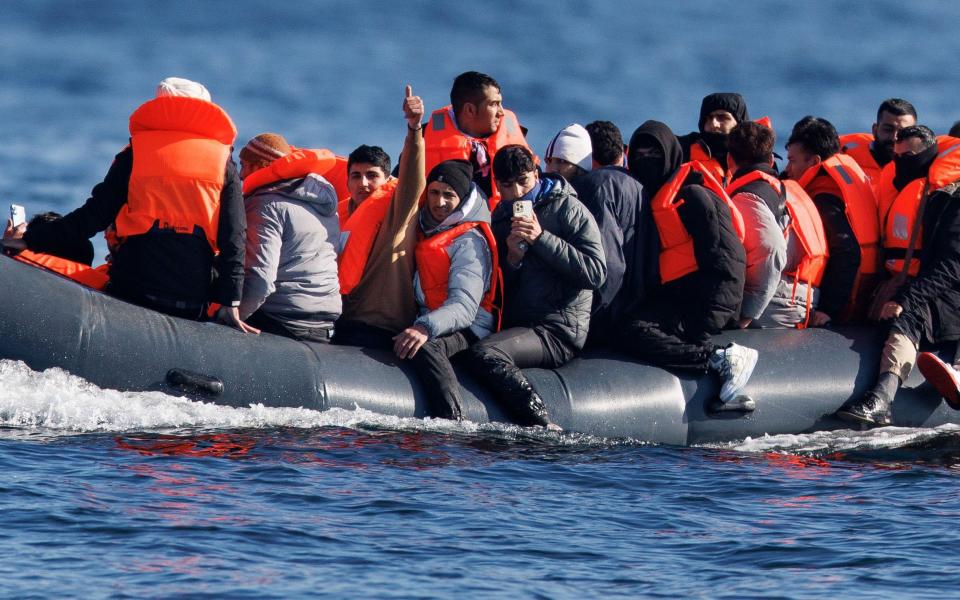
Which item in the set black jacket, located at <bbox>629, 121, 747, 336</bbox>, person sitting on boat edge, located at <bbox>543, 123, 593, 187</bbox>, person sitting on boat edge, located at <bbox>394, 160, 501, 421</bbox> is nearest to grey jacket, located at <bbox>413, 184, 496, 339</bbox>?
person sitting on boat edge, located at <bbox>394, 160, 501, 421</bbox>

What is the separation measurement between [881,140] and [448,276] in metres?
3.63

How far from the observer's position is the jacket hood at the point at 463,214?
7988mm

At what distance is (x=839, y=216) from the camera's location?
30.0ft

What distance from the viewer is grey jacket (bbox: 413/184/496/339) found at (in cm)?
786

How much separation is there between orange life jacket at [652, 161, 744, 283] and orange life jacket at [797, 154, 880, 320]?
1.02m

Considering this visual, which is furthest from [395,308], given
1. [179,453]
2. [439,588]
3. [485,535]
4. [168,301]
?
[439,588]

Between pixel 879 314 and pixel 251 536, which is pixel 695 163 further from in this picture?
pixel 251 536

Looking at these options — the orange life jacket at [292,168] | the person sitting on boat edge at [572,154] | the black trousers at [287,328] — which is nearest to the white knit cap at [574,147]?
the person sitting on boat edge at [572,154]

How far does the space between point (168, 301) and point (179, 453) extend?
1146mm

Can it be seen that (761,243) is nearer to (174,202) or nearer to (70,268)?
(174,202)

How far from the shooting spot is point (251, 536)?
575 centimetres

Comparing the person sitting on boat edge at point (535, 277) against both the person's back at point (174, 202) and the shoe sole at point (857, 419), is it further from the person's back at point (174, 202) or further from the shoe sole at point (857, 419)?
the shoe sole at point (857, 419)

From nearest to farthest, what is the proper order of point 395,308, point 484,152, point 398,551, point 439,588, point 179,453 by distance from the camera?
1. point 439,588
2. point 398,551
3. point 179,453
4. point 395,308
5. point 484,152

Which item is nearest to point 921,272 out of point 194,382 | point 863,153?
point 863,153
